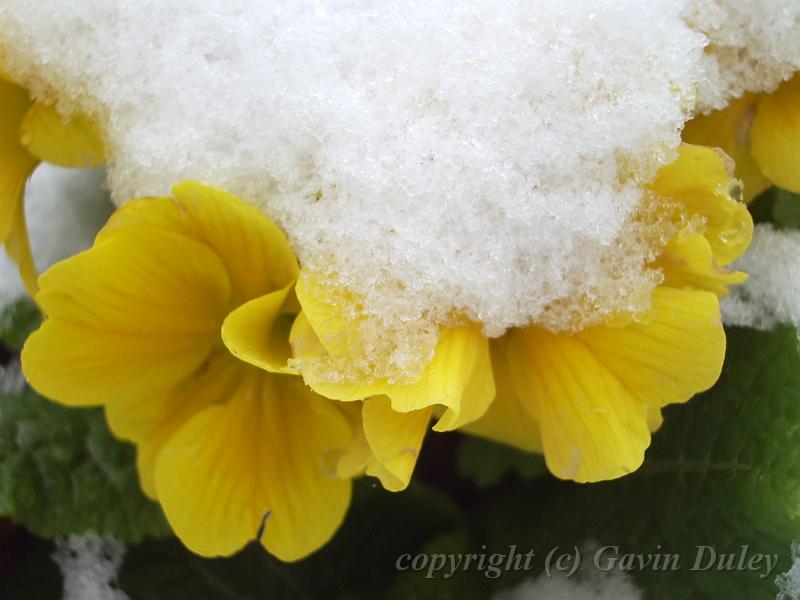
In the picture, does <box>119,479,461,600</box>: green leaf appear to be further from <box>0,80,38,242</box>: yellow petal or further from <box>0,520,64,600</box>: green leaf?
<box>0,80,38,242</box>: yellow petal

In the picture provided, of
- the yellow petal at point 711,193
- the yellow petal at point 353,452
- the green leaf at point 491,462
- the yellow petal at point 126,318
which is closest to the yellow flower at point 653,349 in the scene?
the yellow petal at point 711,193

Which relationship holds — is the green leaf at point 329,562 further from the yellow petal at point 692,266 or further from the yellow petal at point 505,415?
the yellow petal at point 692,266

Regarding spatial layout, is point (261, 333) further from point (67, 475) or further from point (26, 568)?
point (26, 568)

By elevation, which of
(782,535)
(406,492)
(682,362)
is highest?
(682,362)

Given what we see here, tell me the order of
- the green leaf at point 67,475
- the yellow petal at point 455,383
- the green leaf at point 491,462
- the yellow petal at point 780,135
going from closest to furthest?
the yellow petal at point 455,383 → the yellow petal at point 780,135 → the green leaf at point 67,475 → the green leaf at point 491,462

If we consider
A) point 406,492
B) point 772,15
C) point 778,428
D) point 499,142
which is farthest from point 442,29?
point 406,492

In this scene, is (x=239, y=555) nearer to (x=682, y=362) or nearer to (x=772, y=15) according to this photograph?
(x=682, y=362)

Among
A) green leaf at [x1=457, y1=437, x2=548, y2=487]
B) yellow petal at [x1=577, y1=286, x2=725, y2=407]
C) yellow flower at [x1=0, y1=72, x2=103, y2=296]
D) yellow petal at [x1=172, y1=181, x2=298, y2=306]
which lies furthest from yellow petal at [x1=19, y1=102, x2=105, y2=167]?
green leaf at [x1=457, y1=437, x2=548, y2=487]
